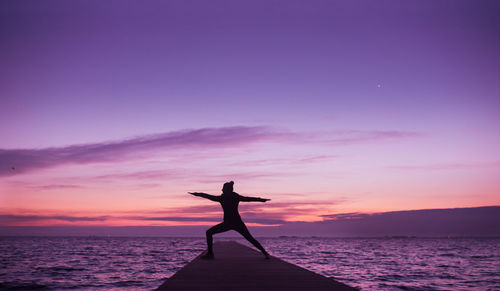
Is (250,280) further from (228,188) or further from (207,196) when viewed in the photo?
(228,188)

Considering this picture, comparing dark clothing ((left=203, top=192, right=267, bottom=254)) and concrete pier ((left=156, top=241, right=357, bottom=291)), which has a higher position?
dark clothing ((left=203, top=192, right=267, bottom=254))

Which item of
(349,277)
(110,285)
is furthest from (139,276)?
(349,277)

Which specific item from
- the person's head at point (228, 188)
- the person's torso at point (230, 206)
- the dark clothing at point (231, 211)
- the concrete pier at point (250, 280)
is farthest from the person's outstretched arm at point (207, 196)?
the concrete pier at point (250, 280)

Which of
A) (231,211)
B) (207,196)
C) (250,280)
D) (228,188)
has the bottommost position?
(250,280)

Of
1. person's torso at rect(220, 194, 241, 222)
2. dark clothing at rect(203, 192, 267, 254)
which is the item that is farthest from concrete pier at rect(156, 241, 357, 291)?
person's torso at rect(220, 194, 241, 222)

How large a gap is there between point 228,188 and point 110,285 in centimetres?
974

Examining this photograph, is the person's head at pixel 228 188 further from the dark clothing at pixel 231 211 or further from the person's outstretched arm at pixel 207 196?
the person's outstretched arm at pixel 207 196

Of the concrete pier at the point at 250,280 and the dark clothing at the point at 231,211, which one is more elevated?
the dark clothing at the point at 231,211

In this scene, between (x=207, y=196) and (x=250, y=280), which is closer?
(x=250, y=280)

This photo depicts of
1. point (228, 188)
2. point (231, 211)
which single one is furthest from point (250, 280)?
point (228, 188)

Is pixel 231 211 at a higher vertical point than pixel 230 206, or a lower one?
lower

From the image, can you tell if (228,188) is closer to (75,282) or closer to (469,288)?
(75,282)

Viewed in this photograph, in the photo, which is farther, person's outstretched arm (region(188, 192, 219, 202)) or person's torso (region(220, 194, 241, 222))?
person's torso (region(220, 194, 241, 222))

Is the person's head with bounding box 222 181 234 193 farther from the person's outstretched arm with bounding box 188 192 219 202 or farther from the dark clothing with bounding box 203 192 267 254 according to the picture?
the person's outstretched arm with bounding box 188 192 219 202
